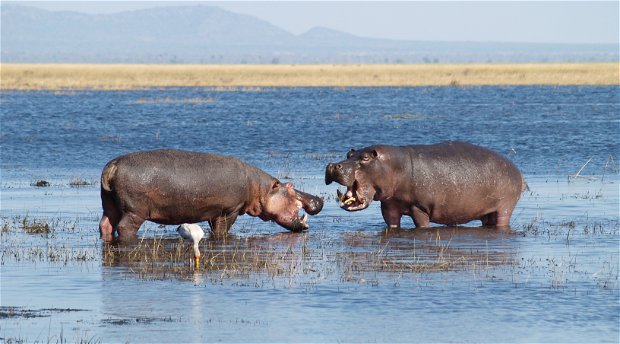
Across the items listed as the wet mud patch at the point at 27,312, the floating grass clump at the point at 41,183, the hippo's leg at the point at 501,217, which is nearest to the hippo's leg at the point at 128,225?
the wet mud patch at the point at 27,312

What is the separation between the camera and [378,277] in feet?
35.2

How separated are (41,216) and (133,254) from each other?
11.4ft

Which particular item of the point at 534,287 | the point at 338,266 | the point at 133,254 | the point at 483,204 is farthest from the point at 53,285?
the point at 483,204

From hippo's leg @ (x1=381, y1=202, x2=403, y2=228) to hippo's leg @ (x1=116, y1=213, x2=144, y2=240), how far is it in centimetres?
285

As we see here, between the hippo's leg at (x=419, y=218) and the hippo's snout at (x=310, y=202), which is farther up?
the hippo's snout at (x=310, y=202)

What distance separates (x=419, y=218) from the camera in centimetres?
1405

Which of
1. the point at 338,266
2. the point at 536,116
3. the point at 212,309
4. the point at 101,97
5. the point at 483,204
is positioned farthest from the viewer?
the point at 101,97

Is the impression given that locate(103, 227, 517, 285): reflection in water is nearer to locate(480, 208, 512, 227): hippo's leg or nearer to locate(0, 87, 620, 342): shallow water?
locate(0, 87, 620, 342): shallow water

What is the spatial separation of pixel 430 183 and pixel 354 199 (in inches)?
34.4

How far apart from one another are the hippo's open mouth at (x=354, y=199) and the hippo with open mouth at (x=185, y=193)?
49 centimetres

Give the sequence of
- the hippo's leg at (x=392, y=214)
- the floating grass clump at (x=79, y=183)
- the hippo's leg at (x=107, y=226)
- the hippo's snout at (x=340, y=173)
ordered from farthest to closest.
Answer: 1. the floating grass clump at (x=79, y=183)
2. the hippo's leg at (x=392, y=214)
3. the hippo's snout at (x=340, y=173)
4. the hippo's leg at (x=107, y=226)

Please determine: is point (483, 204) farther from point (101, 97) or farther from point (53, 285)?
point (101, 97)

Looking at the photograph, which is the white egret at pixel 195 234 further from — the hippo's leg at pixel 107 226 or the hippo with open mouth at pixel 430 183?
the hippo with open mouth at pixel 430 183

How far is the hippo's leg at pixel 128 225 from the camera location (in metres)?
13.2
